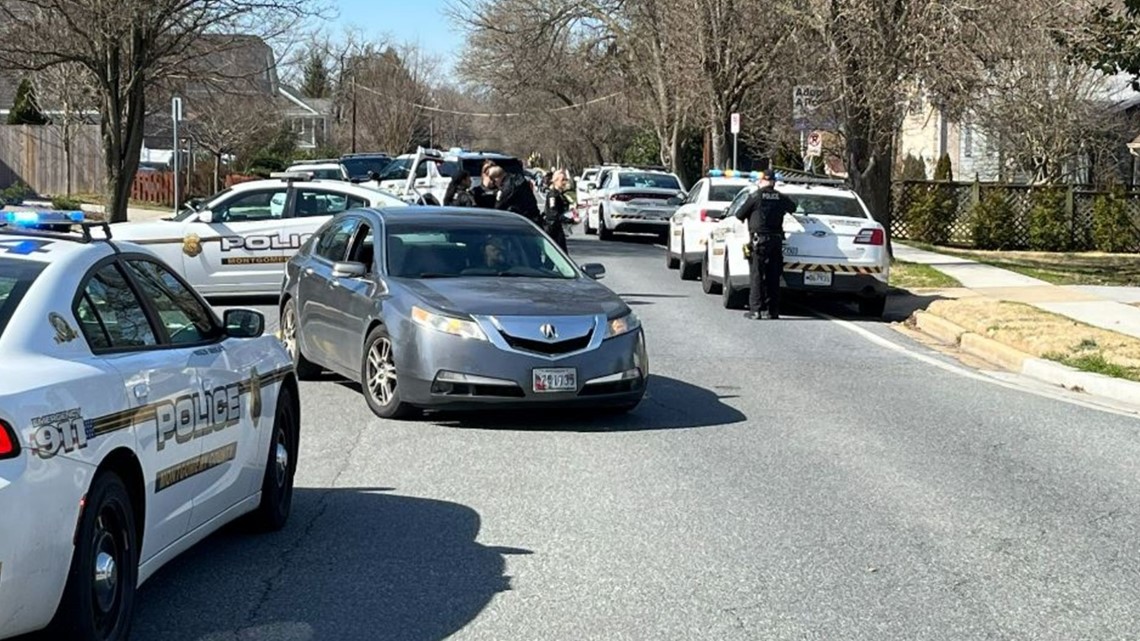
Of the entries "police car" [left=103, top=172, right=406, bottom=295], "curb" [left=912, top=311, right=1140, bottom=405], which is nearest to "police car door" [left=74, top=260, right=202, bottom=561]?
"curb" [left=912, top=311, right=1140, bottom=405]

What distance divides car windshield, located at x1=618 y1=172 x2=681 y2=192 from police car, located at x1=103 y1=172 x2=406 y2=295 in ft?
51.4

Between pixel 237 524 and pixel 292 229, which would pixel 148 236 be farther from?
pixel 237 524

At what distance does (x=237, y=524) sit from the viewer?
7.56 meters

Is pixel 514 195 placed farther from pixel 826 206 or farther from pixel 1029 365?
pixel 1029 365

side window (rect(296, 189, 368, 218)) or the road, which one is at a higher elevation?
side window (rect(296, 189, 368, 218))

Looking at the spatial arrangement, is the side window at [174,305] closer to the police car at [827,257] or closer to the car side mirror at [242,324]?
the car side mirror at [242,324]

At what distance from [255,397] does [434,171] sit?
918 inches

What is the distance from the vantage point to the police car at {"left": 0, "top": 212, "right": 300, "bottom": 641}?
15.4 ft

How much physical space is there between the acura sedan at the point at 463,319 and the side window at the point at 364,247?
11 millimetres

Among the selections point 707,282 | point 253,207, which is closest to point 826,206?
point 707,282

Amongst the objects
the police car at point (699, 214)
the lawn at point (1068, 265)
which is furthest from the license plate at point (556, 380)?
the lawn at point (1068, 265)

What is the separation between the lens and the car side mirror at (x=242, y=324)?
22.7 ft

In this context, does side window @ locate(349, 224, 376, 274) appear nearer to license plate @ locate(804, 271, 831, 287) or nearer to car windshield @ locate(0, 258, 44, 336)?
car windshield @ locate(0, 258, 44, 336)

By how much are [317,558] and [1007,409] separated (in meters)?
6.80
